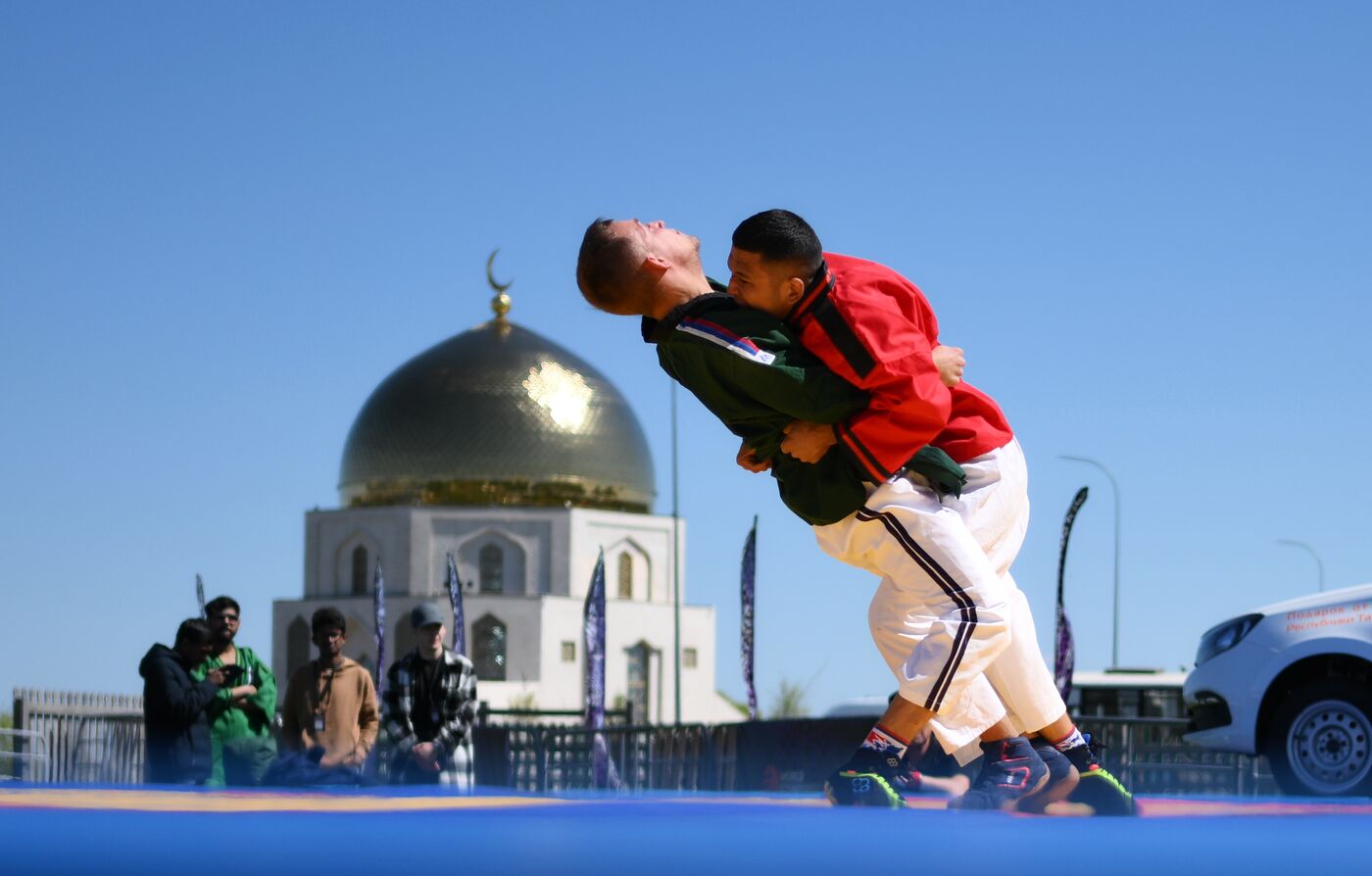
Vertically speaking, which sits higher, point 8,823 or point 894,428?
point 894,428

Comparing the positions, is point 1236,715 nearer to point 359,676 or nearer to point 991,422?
point 359,676

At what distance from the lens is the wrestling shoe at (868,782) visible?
3.39 metres

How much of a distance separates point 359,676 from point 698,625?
48.0m

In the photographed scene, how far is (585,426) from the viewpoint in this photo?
54906 millimetres

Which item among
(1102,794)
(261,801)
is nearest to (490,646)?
(261,801)

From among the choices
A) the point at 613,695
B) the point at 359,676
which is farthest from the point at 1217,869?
the point at 613,695

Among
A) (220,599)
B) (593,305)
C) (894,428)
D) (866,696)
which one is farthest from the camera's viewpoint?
(866,696)

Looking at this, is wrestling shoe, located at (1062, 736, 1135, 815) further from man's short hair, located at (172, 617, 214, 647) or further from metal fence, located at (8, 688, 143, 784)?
metal fence, located at (8, 688, 143, 784)

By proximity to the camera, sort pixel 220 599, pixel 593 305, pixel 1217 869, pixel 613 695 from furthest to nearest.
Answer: pixel 613 695
pixel 220 599
pixel 593 305
pixel 1217 869

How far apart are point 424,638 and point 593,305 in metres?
5.47

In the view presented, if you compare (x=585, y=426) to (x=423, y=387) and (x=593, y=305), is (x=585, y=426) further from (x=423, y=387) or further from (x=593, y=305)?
(x=593, y=305)

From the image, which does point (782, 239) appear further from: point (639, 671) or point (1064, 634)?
point (639, 671)

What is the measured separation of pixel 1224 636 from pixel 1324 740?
36.9 inches

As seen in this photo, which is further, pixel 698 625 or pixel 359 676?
pixel 698 625
